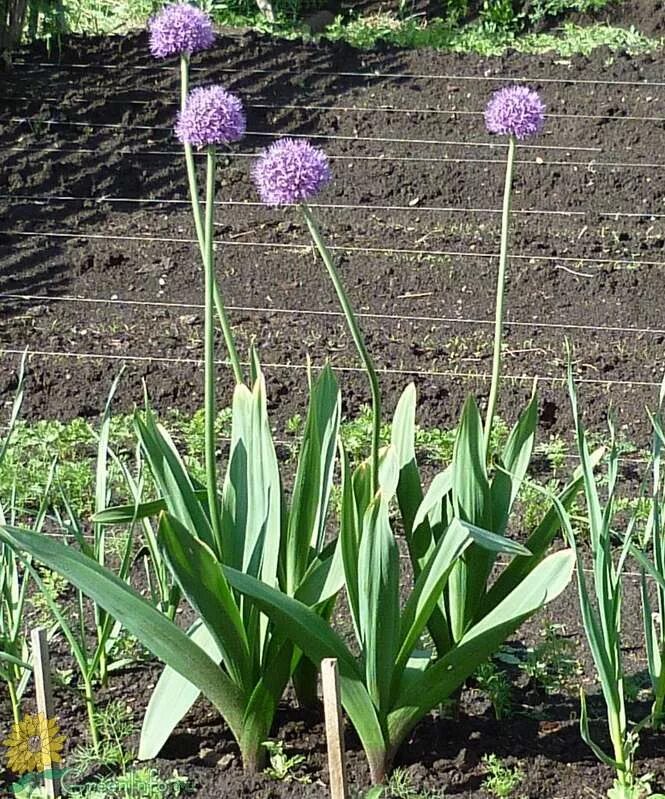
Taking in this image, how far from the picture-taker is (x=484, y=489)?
7.20 feet

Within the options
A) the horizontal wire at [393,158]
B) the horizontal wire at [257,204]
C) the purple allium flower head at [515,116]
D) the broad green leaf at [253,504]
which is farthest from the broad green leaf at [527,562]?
the horizontal wire at [393,158]

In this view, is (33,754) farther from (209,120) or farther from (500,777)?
(209,120)

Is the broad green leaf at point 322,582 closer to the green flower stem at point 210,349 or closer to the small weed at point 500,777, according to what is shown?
the green flower stem at point 210,349

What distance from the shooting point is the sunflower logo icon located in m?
2.11

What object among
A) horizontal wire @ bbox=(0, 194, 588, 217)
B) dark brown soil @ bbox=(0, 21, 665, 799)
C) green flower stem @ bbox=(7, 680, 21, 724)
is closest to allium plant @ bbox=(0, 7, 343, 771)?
dark brown soil @ bbox=(0, 21, 665, 799)

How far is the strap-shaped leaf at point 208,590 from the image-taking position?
1914 mm

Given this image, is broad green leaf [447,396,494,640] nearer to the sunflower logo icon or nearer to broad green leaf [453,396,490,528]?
broad green leaf [453,396,490,528]

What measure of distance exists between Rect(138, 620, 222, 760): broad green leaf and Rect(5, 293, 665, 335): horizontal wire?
292 cm

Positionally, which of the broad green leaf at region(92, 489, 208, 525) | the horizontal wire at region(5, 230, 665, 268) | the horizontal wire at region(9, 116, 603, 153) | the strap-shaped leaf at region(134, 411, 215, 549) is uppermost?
the horizontal wire at region(9, 116, 603, 153)

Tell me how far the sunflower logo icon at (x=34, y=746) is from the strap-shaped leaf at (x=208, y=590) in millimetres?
349

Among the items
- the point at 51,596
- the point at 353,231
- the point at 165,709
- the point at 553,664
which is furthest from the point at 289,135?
the point at 165,709

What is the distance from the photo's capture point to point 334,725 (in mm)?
1883

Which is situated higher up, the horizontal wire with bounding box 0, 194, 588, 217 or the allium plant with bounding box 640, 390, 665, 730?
the horizontal wire with bounding box 0, 194, 588, 217

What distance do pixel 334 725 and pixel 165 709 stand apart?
Result: 16.6 inches
